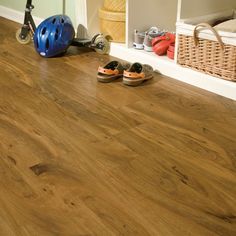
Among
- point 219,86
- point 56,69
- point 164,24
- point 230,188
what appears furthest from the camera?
point 164,24

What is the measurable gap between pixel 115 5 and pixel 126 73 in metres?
0.60

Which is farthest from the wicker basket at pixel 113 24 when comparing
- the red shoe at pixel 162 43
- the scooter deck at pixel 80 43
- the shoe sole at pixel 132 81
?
the shoe sole at pixel 132 81

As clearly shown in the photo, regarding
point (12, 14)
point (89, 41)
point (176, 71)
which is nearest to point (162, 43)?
point (176, 71)

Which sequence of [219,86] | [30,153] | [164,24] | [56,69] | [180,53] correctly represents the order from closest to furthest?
[30,153] < [219,86] < [180,53] < [56,69] < [164,24]

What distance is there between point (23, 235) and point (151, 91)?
97 centimetres

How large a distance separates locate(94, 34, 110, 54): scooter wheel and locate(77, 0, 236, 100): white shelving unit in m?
0.03

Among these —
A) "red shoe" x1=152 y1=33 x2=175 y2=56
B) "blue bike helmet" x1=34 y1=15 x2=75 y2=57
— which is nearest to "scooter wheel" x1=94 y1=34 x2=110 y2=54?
"blue bike helmet" x1=34 y1=15 x2=75 y2=57

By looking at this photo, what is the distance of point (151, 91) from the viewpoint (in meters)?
1.62

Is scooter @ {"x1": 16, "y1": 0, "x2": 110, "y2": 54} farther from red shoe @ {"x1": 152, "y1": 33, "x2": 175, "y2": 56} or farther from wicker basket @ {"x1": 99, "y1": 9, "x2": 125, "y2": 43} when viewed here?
red shoe @ {"x1": 152, "y1": 33, "x2": 175, "y2": 56}

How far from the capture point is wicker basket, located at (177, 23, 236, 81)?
4.89ft

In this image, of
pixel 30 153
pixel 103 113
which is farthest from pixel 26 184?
pixel 103 113

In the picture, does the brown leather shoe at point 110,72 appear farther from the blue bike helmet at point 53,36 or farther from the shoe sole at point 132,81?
the blue bike helmet at point 53,36

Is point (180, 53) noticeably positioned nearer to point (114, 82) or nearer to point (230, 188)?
point (114, 82)

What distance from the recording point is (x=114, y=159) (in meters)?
1.11
